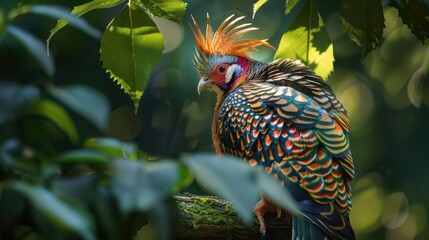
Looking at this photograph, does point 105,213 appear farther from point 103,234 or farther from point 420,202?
point 420,202

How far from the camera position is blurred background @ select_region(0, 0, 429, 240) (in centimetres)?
749

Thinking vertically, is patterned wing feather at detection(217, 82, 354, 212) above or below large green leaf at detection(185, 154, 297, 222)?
below

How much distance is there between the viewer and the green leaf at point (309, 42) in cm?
332

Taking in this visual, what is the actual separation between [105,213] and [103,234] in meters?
0.36

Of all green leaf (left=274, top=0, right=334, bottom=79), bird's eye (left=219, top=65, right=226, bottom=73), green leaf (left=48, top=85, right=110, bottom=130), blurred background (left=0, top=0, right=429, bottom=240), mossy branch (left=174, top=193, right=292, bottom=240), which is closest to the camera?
green leaf (left=48, top=85, right=110, bottom=130)

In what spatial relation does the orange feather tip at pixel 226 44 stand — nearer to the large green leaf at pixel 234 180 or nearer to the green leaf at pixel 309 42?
the green leaf at pixel 309 42

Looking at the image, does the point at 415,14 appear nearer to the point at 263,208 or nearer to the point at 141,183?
the point at 263,208

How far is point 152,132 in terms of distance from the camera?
8195 millimetres

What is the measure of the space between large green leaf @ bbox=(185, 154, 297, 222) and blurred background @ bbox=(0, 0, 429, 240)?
18.5ft

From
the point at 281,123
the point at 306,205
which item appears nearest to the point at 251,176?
the point at 306,205

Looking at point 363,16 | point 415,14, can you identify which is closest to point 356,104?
point 363,16

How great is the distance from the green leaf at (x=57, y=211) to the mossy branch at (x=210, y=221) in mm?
2396

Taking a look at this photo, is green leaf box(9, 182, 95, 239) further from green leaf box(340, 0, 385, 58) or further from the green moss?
the green moss

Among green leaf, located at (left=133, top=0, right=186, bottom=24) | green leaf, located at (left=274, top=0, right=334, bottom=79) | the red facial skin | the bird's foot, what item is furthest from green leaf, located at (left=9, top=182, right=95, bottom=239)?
the red facial skin
